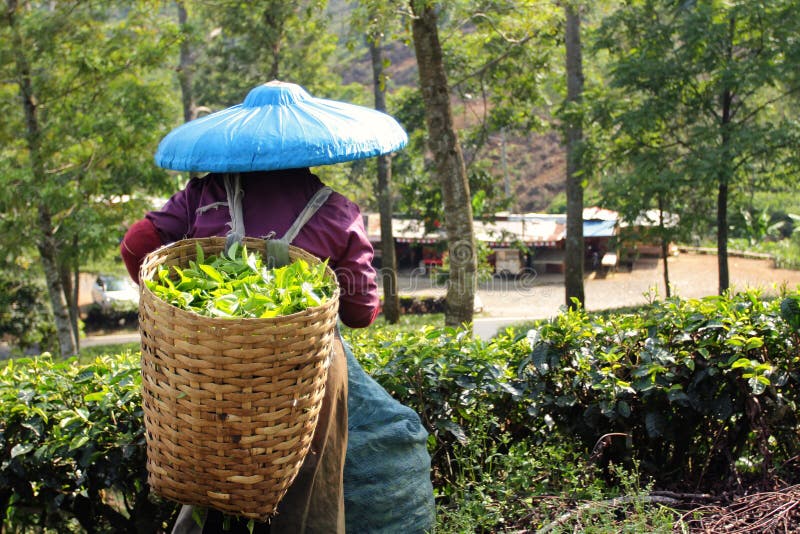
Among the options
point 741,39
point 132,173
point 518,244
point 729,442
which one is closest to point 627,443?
point 729,442

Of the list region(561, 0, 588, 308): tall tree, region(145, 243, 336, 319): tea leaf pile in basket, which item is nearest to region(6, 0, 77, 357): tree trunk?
region(561, 0, 588, 308): tall tree

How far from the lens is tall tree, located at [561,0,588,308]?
46.1ft

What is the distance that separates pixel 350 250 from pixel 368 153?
33 centimetres

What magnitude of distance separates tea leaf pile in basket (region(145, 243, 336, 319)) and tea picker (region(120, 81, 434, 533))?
68 millimetres

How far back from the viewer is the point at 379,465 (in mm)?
2768

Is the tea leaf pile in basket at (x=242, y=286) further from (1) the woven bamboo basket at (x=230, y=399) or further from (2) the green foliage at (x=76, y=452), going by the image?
(2) the green foliage at (x=76, y=452)

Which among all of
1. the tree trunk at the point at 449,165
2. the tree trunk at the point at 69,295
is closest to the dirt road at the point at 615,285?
the tree trunk at the point at 69,295

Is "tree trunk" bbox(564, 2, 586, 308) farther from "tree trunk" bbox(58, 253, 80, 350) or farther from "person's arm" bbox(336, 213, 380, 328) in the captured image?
"person's arm" bbox(336, 213, 380, 328)

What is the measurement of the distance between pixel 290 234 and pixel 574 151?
39.5 ft

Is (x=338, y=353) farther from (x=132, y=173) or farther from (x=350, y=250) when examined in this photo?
(x=132, y=173)

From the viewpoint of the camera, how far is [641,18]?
13781 mm

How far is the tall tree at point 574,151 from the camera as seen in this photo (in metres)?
14.1

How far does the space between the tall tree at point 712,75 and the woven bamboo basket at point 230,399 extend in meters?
11.6

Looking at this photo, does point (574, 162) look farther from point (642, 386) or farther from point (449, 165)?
point (642, 386)
